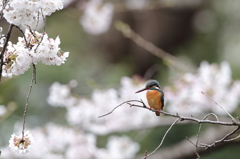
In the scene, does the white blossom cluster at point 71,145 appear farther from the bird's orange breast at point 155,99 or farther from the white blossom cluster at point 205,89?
the bird's orange breast at point 155,99

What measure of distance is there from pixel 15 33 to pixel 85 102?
5.79ft

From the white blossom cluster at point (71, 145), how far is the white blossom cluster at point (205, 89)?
0.65m

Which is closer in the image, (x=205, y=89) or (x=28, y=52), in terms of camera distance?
(x=28, y=52)

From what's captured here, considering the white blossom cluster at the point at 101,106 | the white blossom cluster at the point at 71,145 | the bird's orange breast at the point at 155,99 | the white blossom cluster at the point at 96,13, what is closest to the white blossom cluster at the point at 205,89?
the white blossom cluster at the point at 101,106

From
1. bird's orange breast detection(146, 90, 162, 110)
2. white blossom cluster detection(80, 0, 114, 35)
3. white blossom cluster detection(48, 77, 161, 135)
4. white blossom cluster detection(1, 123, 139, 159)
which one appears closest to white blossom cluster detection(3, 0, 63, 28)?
bird's orange breast detection(146, 90, 162, 110)

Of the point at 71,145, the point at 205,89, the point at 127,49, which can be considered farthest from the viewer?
the point at 127,49

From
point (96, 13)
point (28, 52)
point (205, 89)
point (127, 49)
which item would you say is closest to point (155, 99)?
point (28, 52)

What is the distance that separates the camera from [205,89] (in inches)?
145

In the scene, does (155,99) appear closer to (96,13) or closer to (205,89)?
(205,89)

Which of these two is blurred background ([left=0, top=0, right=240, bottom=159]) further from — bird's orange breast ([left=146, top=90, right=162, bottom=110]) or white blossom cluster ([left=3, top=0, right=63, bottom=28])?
white blossom cluster ([left=3, top=0, right=63, bottom=28])

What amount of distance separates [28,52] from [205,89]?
257 centimetres

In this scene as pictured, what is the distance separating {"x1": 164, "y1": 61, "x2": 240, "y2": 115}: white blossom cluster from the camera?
3.63 metres

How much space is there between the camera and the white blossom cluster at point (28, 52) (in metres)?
1.32

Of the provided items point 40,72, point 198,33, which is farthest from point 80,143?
point 198,33
